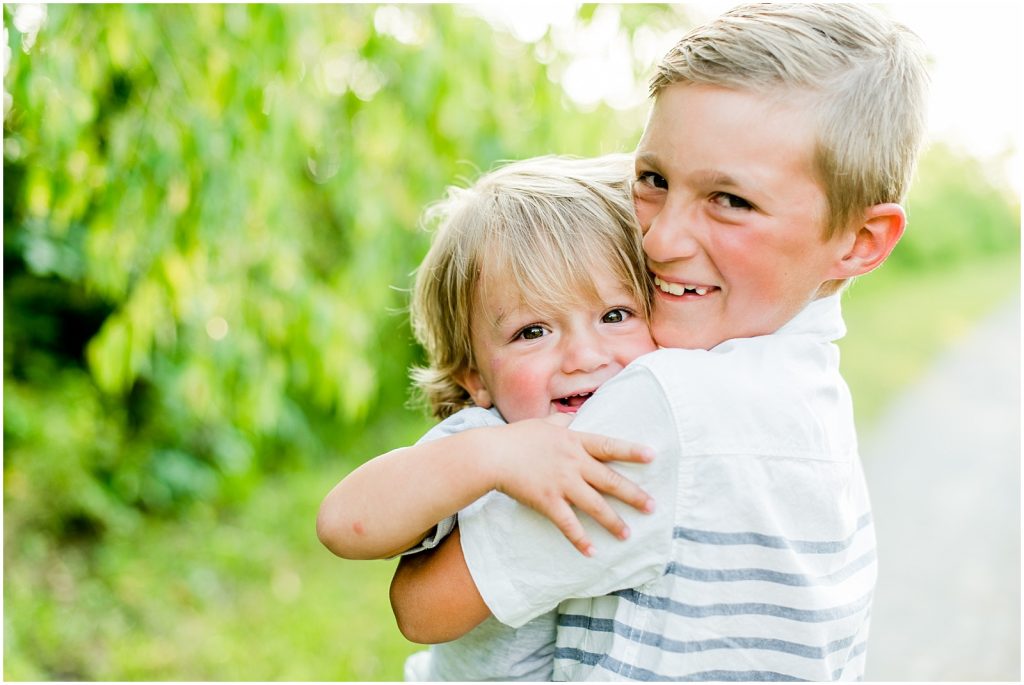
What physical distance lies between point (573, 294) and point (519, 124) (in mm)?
2369

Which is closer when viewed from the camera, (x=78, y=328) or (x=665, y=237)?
(x=665, y=237)

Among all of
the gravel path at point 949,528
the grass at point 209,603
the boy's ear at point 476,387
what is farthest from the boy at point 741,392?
the gravel path at point 949,528

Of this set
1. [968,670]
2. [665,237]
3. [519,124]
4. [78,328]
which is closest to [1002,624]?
[968,670]

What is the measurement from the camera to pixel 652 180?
165 cm

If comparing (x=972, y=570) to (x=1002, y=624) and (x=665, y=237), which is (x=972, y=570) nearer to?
(x=1002, y=624)

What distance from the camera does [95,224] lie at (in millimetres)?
3338

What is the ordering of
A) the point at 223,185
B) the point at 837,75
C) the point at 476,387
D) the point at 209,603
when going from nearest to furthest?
the point at 837,75 → the point at 476,387 → the point at 223,185 → the point at 209,603

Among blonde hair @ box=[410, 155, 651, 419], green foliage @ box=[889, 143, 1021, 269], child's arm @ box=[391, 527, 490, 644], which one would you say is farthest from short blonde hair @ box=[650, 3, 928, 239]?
green foliage @ box=[889, 143, 1021, 269]

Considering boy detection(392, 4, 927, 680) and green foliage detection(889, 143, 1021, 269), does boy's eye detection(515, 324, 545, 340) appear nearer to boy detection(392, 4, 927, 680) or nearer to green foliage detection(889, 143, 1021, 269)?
boy detection(392, 4, 927, 680)

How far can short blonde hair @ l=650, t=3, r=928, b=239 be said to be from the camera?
1478 millimetres

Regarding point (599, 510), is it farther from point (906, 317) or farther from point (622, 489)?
point (906, 317)

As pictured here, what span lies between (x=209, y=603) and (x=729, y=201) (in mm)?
4052

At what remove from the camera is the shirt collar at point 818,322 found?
160 centimetres

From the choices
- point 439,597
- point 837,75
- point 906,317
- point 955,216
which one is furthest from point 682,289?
point 955,216
